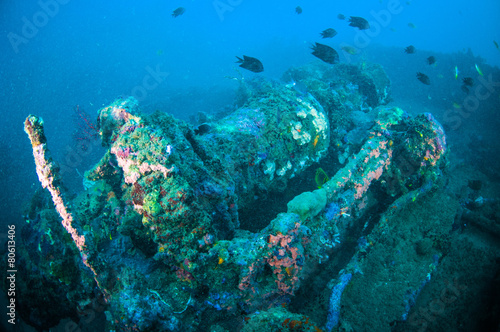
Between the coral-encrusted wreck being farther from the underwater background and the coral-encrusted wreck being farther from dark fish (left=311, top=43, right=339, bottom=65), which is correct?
dark fish (left=311, top=43, right=339, bottom=65)

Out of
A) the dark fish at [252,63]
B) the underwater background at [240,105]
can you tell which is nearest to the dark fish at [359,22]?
the underwater background at [240,105]

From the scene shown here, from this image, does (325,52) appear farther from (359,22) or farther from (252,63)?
(359,22)

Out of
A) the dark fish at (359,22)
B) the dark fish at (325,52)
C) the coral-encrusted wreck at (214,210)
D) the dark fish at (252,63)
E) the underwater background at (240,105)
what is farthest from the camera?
the dark fish at (359,22)

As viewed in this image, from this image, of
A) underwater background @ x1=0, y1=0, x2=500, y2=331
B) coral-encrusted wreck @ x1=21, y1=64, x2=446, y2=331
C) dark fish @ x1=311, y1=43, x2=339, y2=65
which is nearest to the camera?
coral-encrusted wreck @ x1=21, y1=64, x2=446, y2=331

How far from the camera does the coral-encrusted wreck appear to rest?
2.51 meters

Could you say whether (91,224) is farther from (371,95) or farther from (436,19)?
(436,19)

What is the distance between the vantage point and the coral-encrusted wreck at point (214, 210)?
2.51 metres

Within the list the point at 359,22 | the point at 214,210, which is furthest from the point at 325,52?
the point at 214,210

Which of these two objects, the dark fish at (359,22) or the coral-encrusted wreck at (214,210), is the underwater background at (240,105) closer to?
the coral-encrusted wreck at (214,210)

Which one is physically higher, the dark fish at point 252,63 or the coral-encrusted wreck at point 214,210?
the dark fish at point 252,63

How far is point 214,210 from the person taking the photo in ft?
9.86

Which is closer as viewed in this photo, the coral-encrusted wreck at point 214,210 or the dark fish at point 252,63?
the coral-encrusted wreck at point 214,210

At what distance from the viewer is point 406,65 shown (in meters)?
17.1

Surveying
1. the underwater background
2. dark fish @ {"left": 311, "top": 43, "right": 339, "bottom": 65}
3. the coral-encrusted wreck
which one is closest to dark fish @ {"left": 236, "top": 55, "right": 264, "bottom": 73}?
the coral-encrusted wreck
